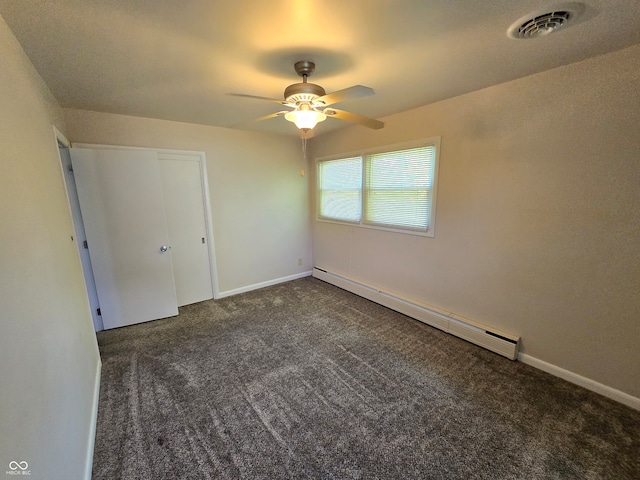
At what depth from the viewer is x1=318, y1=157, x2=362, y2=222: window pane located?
3.76 metres

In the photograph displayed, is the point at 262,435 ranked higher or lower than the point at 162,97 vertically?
lower

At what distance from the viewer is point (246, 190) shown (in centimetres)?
392

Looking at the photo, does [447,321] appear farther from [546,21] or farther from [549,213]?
[546,21]

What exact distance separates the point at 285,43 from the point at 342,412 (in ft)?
8.20

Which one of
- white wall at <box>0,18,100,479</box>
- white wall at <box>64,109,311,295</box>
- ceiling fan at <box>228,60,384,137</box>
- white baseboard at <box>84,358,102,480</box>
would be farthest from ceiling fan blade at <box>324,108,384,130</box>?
white baseboard at <box>84,358,102,480</box>

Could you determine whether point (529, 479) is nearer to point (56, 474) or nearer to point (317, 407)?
point (317, 407)

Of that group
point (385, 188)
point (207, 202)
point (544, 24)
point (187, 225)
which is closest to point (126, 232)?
point (187, 225)

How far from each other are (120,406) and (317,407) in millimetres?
1481

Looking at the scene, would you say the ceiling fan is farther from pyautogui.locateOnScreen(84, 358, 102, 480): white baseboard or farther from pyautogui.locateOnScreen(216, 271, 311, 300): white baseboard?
pyautogui.locateOnScreen(216, 271, 311, 300): white baseboard

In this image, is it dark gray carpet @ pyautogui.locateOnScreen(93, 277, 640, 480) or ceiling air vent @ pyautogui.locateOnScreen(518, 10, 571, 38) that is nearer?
ceiling air vent @ pyautogui.locateOnScreen(518, 10, 571, 38)

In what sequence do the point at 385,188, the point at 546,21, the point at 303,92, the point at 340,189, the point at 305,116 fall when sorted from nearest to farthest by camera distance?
the point at 546,21 → the point at 303,92 → the point at 305,116 → the point at 385,188 → the point at 340,189

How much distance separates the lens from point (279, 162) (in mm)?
4176

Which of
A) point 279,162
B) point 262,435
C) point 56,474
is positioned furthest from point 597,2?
point 279,162

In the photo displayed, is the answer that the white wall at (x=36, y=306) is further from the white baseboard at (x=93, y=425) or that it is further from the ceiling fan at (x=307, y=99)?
the ceiling fan at (x=307, y=99)
